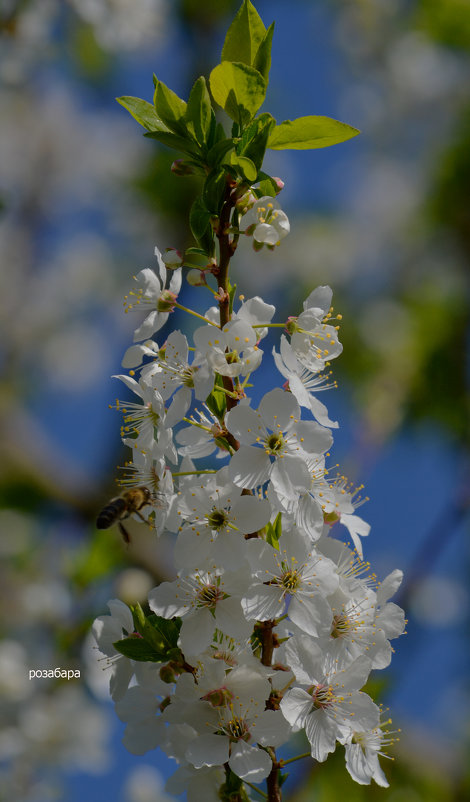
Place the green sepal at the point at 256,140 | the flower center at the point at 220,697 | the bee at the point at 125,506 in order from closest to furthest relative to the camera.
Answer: the flower center at the point at 220,697 → the green sepal at the point at 256,140 → the bee at the point at 125,506

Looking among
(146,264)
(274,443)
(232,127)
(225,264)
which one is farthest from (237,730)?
(146,264)

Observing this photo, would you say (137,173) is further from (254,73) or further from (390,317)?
(254,73)

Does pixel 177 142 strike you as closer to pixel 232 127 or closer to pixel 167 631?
pixel 232 127

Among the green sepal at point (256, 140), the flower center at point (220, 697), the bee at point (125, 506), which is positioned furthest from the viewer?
the bee at point (125, 506)

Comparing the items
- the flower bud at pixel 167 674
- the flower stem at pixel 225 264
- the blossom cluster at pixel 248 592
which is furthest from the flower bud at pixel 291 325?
the flower bud at pixel 167 674

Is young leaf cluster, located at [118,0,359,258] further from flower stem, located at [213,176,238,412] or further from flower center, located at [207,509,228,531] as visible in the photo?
flower center, located at [207,509,228,531]

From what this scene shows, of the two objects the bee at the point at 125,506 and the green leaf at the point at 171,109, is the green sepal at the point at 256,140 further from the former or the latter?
the bee at the point at 125,506

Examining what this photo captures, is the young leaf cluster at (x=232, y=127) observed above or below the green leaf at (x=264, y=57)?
below
